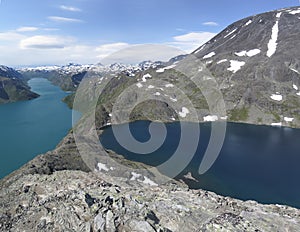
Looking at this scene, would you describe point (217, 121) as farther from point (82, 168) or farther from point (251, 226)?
point (251, 226)

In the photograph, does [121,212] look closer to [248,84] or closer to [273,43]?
[248,84]

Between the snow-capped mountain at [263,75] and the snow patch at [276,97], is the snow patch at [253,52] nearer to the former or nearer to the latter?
the snow-capped mountain at [263,75]

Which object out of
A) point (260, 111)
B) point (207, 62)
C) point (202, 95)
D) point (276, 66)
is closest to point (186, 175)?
point (260, 111)

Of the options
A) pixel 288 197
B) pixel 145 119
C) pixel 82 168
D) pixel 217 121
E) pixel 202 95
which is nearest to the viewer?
pixel 288 197

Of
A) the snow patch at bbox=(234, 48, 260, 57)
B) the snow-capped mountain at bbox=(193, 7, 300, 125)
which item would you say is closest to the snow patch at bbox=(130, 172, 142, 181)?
the snow-capped mountain at bbox=(193, 7, 300, 125)

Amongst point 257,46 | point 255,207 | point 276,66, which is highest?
point 257,46

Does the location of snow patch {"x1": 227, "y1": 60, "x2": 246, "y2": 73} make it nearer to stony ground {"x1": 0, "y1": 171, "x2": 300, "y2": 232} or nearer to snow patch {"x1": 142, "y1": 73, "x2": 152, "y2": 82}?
snow patch {"x1": 142, "y1": 73, "x2": 152, "y2": 82}

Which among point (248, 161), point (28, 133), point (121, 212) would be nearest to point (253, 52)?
point (248, 161)
